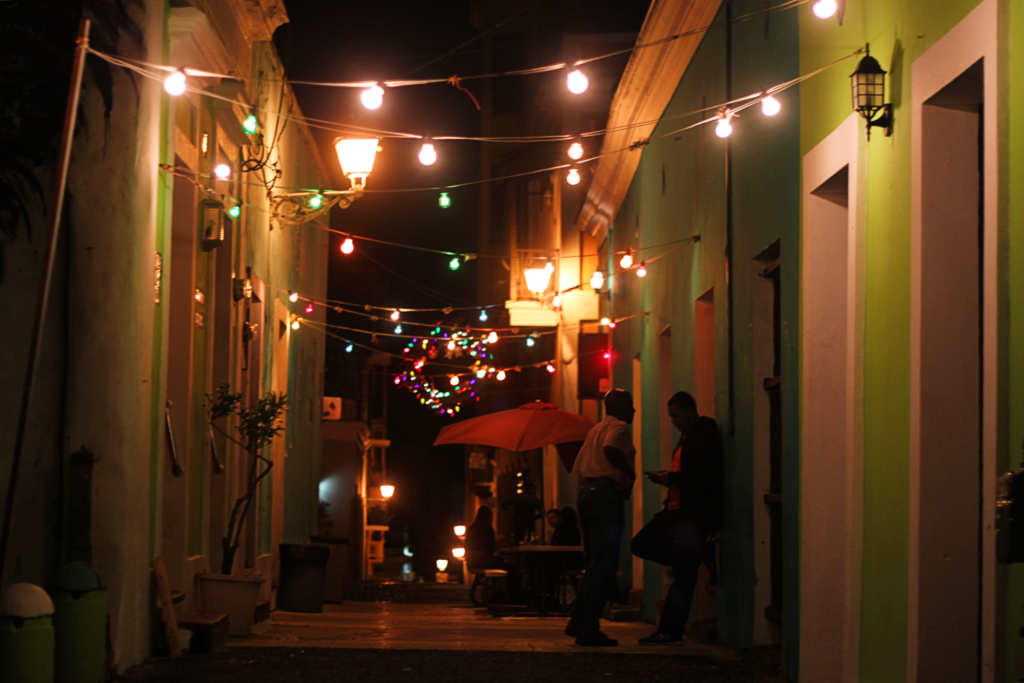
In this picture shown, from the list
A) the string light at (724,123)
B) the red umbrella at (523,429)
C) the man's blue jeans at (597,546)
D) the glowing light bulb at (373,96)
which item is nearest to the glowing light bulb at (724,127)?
the string light at (724,123)

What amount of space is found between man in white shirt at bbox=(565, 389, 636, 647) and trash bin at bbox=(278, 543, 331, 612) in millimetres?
4525

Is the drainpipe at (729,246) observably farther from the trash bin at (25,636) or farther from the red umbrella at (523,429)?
the trash bin at (25,636)

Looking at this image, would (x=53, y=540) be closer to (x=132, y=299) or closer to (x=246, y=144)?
(x=132, y=299)

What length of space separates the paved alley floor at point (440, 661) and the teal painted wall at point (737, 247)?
1.83ft

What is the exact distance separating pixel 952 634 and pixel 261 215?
9074 mm

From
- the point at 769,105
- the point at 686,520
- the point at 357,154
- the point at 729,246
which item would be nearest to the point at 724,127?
the point at 769,105

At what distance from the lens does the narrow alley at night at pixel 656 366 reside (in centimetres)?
465

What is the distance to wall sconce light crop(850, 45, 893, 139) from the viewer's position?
5.18 m

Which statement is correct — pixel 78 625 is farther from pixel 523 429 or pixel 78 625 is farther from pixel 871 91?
pixel 523 429

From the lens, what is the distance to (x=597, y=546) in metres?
8.45

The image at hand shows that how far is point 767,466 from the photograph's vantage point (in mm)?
7797

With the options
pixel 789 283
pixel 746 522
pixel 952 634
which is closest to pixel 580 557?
pixel 746 522

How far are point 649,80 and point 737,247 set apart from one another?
405 cm

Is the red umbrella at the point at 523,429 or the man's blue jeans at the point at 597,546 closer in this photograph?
the man's blue jeans at the point at 597,546
